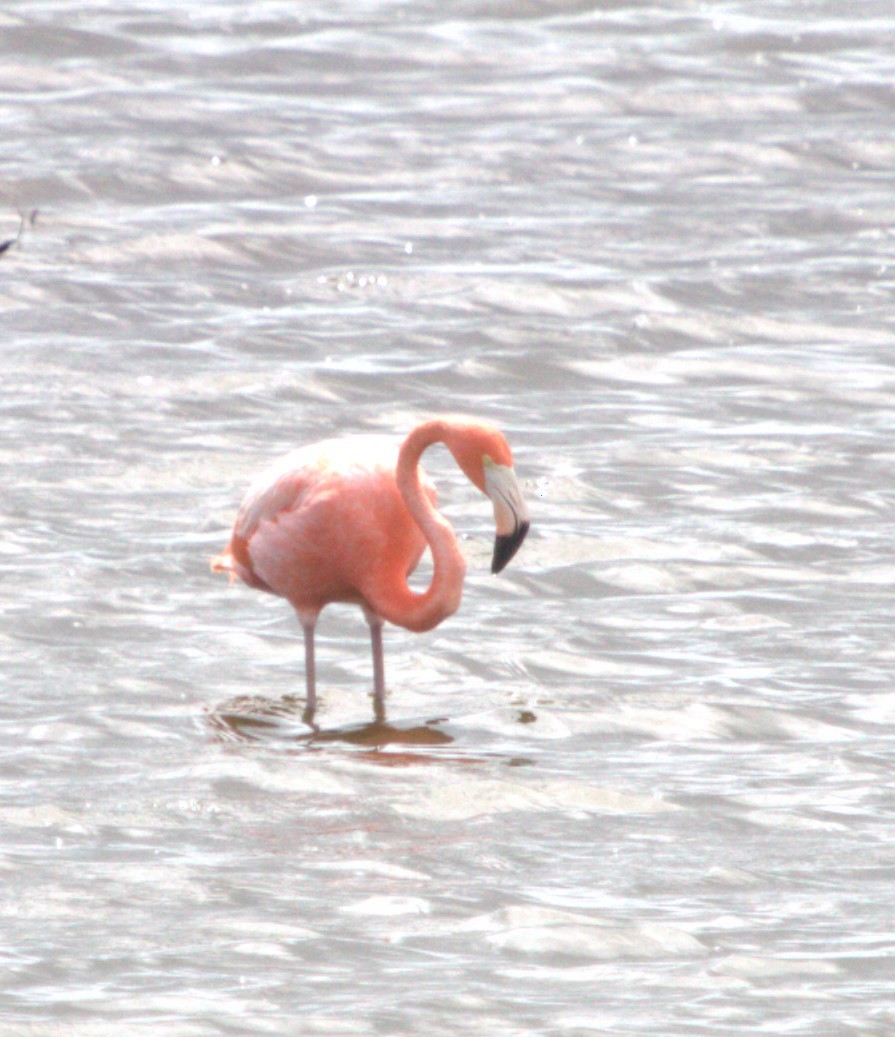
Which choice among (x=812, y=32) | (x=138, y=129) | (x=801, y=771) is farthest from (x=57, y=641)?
(x=812, y=32)

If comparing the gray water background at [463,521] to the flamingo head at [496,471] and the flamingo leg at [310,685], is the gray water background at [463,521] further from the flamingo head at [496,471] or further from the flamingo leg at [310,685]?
the flamingo head at [496,471]

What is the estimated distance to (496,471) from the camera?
288 inches

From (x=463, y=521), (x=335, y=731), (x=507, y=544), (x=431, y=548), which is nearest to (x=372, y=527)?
(x=431, y=548)

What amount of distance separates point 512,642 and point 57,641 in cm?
165

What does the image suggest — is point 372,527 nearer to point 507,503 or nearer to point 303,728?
point 507,503

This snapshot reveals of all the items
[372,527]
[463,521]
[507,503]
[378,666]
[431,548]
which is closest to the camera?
[507,503]

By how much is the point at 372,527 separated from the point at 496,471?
53 centimetres

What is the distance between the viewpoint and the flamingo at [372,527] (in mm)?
7359

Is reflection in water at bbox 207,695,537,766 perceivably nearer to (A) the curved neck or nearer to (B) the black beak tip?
(A) the curved neck

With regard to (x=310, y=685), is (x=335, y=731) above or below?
below

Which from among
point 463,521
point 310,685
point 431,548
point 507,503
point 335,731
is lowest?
point 335,731

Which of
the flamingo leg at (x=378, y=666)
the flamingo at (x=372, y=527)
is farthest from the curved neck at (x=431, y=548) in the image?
the flamingo leg at (x=378, y=666)

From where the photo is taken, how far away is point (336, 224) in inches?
587

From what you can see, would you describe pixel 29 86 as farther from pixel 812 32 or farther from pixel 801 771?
pixel 801 771
